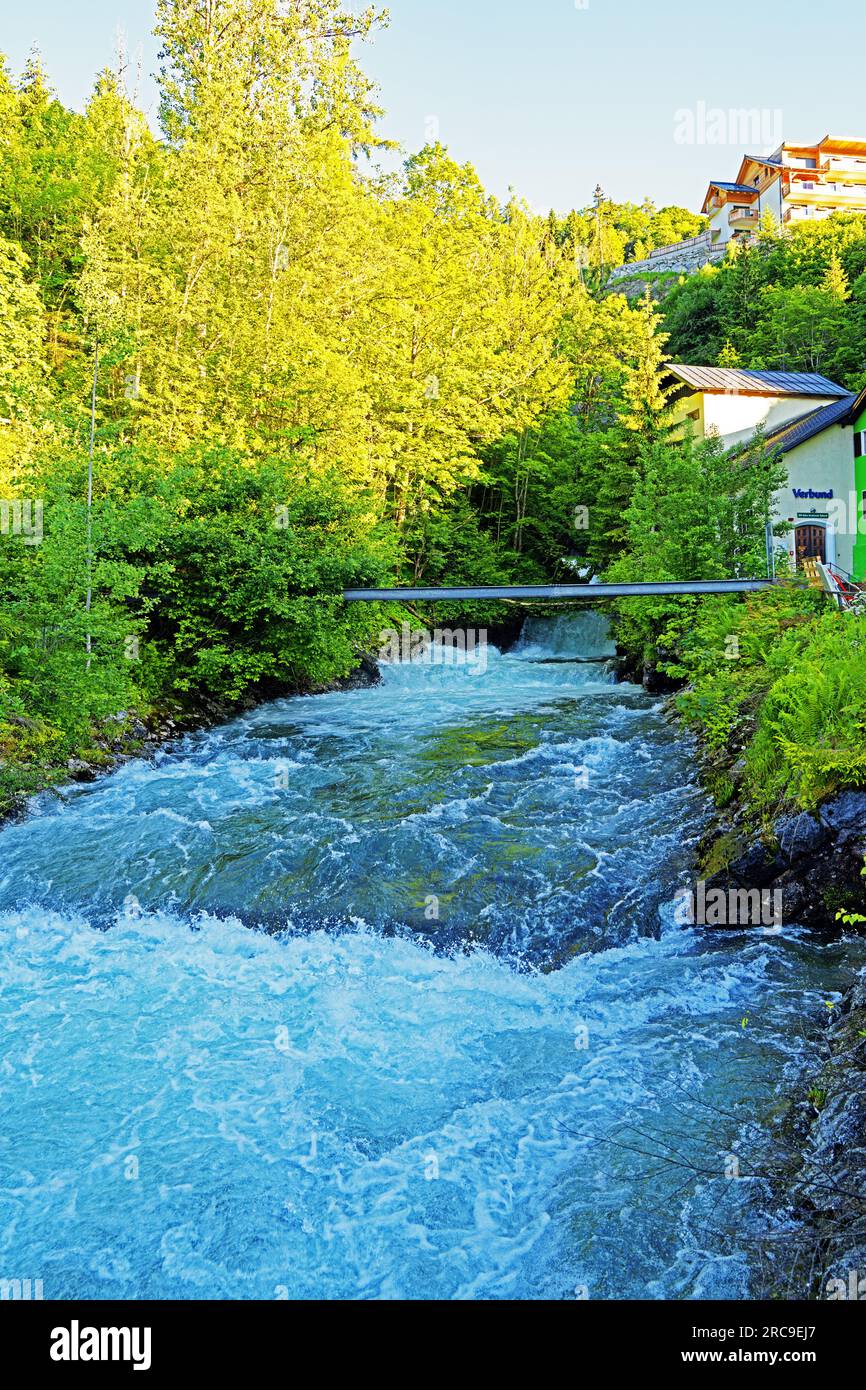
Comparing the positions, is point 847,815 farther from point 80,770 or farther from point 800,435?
point 800,435

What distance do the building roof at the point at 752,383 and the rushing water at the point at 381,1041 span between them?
27416 millimetres

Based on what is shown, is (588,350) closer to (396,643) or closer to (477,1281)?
(396,643)

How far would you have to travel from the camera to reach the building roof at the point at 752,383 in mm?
36188

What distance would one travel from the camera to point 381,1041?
23.9 feet

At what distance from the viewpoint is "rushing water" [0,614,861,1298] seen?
5.23 meters

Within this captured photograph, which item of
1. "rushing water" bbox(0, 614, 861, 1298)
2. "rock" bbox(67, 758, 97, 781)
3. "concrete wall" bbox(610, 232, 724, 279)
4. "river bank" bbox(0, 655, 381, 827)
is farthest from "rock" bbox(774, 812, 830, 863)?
"concrete wall" bbox(610, 232, 724, 279)

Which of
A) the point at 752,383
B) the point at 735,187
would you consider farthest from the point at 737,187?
the point at 752,383

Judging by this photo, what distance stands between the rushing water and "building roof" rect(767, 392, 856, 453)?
2496 centimetres

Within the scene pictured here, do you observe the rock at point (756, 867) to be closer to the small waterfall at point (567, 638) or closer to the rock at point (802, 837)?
the rock at point (802, 837)

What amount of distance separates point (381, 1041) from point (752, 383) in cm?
3655

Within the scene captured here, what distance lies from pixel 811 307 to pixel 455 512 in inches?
1027

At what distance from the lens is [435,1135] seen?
6180 millimetres

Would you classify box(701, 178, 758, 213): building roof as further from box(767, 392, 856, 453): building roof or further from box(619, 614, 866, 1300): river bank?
box(619, 614, 866, 1300): river bank
